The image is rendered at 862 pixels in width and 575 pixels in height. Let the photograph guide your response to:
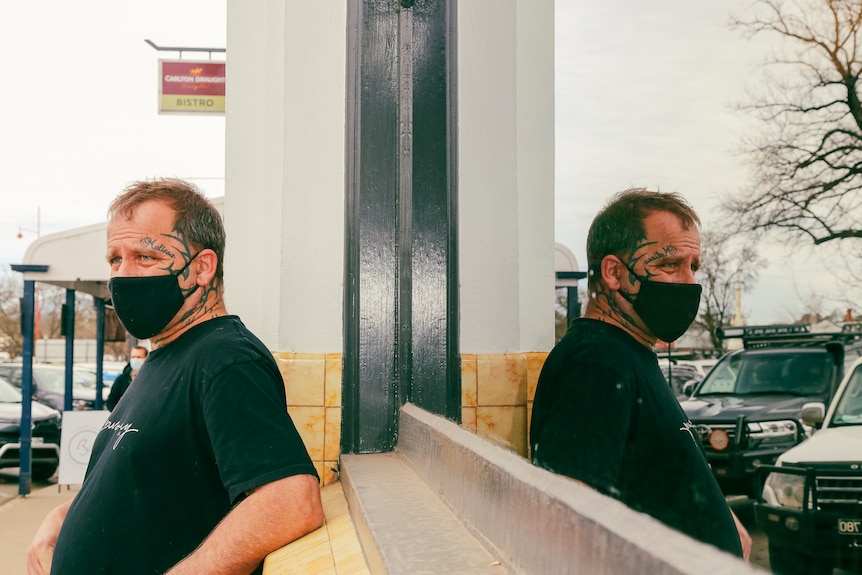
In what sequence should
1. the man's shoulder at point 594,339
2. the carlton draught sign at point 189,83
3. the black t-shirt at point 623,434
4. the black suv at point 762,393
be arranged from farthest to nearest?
the carlton draught sign at point 189,83 → the black suv at point 762,393 → the man's shoulder at point 594,339 → the black t-shirt at point 623,434

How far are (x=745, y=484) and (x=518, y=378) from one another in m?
5.24

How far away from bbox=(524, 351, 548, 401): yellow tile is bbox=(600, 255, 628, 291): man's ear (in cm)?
135

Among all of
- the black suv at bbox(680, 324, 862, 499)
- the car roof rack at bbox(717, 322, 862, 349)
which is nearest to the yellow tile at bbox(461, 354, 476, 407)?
the black suv at bbox(680, 324, 862, 499)

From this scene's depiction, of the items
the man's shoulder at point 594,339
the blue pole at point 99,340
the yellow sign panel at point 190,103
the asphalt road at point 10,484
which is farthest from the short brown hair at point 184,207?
the blue pole at point 99,340

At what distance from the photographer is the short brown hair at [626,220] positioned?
208 centimetres

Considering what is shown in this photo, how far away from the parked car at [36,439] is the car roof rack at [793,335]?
8862mm

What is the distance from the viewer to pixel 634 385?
1906mm

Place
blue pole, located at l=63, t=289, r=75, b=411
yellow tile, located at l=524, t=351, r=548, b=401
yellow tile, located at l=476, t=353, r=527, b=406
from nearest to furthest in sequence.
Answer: yellow tile, located at l=476, t=353, r=527, b=406, yellow tile, located at l=524, t=351, r=548, b=401, blue pole, located at l=63, t=289, r=75, b=411

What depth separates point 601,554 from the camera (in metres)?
1.03

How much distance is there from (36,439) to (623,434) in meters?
11.4

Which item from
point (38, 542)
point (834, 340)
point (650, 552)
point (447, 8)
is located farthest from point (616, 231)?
point (834, 340)

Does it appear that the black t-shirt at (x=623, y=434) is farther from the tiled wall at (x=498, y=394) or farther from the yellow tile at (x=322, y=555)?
the tiled wall at (x=498, y=394)

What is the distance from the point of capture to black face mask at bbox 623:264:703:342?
6.68ft

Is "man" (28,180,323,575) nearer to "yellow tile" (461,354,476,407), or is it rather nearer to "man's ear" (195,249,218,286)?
"man's ear" (195,249,218,286)
